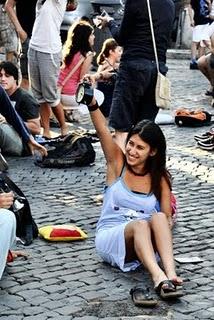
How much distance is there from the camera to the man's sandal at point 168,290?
5.30 m

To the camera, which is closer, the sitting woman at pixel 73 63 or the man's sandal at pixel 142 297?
the man's sandal at pixel 142 297

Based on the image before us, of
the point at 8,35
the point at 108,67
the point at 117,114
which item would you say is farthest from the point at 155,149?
the point at 8,35

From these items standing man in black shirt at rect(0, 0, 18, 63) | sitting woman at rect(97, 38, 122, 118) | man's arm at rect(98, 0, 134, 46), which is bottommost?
sitting woman at rect(97, 38, 122, 118)

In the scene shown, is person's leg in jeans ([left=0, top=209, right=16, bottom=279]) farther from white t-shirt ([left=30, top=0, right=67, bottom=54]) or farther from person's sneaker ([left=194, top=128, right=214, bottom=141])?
person's sneaker ([left=194, top=128, right=214, bottom=141])

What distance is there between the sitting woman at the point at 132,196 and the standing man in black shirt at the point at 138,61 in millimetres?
1673

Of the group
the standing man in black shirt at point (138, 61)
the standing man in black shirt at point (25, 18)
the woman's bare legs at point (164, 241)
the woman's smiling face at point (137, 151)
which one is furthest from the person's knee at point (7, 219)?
the standing man in black shirt at point (25, 18)

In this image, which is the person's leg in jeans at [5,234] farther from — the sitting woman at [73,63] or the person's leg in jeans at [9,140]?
Result: the sitting woman at [73,63]

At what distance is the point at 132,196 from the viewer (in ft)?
20.0

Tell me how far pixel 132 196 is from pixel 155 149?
A: 0.36 meters

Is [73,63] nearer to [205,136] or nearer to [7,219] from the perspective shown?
[205,136]

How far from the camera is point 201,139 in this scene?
10.3 m

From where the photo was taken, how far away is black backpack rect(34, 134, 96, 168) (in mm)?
9008

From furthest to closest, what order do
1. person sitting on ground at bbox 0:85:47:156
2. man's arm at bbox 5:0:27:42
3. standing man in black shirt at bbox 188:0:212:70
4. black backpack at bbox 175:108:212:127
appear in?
standing man in black shirt at bbox 188:0:212:70 → black backpack at bbox 175:108:212:127 → man's arm at bbox 5:0:27:42 → person sitting on ground at bbox 0:85:47:156

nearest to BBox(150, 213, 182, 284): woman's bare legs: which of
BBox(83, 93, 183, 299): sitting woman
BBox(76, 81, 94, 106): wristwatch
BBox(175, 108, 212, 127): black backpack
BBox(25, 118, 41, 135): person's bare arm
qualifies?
BBox(83, 93, 183, 299): sitting woman
